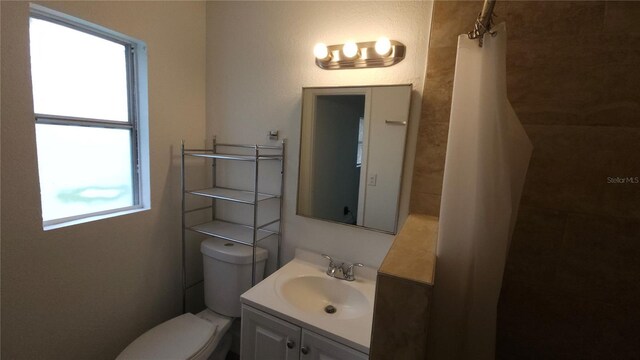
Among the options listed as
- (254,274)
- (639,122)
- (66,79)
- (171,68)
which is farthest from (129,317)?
(639,122)

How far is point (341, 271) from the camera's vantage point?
1.39 meters

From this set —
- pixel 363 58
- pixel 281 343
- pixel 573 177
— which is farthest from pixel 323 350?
pixel 363 58

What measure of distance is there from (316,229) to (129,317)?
1204 millimetres

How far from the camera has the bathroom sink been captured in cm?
126

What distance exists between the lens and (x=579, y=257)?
38.9 inches

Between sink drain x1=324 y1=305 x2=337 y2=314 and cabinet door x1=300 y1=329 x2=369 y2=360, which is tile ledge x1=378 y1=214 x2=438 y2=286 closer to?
cabinet door x1=300 y1=329 x2=369 y2=360

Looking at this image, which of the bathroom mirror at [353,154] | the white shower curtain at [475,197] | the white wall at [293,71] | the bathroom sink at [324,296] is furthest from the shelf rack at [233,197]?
the white shower curtain at [475,197]

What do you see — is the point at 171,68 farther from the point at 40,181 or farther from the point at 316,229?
the point at 316,229

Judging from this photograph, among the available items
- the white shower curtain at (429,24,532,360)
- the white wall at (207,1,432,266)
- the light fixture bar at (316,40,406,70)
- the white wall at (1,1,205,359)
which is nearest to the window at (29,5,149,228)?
the white wall at (1,1,205,359)

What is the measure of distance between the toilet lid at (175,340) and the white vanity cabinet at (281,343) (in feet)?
0.95

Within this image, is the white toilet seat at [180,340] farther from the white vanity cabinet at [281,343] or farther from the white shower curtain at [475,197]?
the white shower curtain at [475,197]

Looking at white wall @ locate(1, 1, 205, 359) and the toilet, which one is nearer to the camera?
white wall @ locate(1, 1, 205, 359)

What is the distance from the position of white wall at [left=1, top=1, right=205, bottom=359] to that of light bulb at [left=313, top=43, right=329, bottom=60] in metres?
0.90

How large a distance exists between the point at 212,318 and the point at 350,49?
1.74 meters
